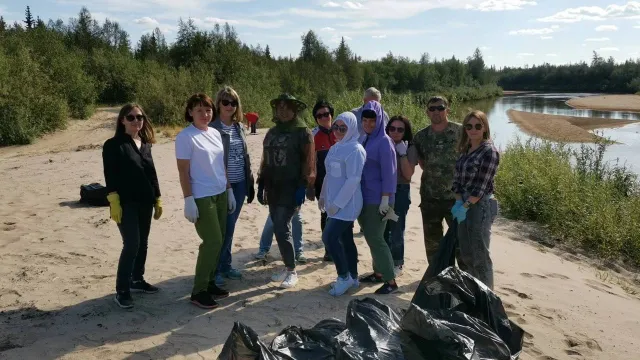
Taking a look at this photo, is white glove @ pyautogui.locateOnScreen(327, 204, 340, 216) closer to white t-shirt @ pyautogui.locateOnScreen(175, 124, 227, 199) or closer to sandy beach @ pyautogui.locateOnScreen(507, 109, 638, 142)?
white t-shirt @ pyautogui.locateOnScreen(175, 124, 227, 199)

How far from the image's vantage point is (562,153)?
11.9 meters

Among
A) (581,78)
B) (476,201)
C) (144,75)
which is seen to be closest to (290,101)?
(476,201)

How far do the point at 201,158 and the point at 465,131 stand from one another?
6.77 feet

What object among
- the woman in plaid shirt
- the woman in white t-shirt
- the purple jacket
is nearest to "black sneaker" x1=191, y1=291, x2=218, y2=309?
the woman in white t-shirt

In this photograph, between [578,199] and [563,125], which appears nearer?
[578,199]

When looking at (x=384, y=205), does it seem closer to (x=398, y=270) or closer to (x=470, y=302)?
(x=398, y=270)

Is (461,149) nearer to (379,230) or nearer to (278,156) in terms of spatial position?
(379,230)

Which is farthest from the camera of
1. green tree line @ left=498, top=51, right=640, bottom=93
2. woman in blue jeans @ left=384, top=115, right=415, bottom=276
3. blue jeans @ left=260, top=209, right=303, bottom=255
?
green tree line @ left=498, top=51, right=640, bottom=93

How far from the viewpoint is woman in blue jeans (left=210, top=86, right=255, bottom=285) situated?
163 inches

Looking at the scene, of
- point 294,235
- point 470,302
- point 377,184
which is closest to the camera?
point 470,302

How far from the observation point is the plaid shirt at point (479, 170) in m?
3.62

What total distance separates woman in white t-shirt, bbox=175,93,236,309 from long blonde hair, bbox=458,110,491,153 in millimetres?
1932

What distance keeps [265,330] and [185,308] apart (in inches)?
30.2

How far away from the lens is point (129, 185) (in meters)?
3.72
